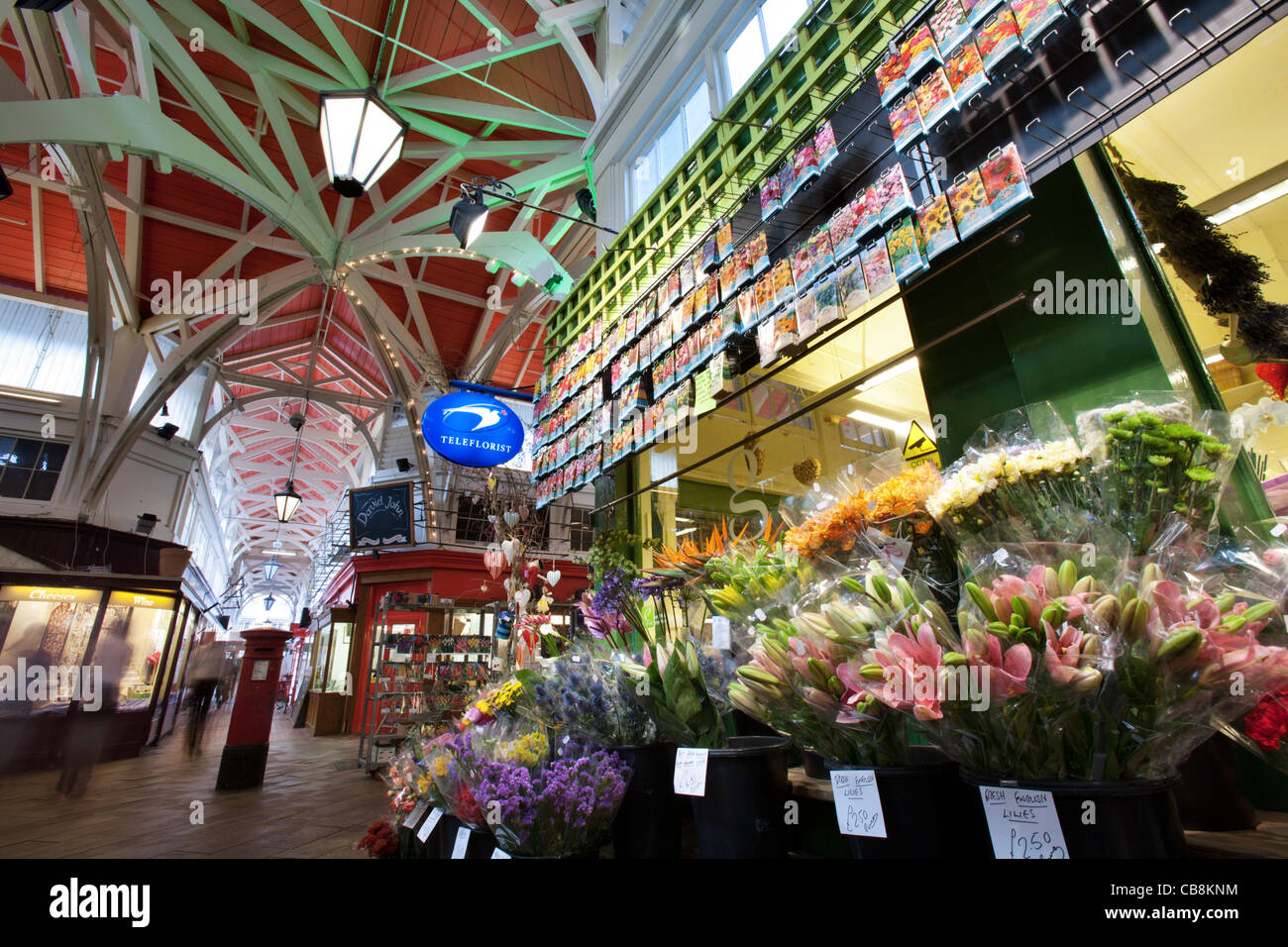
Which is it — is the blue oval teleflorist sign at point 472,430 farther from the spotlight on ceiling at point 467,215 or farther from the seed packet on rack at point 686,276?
the seed packet on rack at point 686,276

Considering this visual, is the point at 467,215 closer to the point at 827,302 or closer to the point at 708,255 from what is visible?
the point at 708,255

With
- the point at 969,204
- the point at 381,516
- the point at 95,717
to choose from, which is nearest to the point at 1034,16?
the point at 969,204

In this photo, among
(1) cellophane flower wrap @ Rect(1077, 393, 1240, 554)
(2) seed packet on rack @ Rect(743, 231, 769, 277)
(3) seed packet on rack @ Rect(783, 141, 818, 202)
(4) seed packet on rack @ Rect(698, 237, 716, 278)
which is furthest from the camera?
(4) seed packet on rack @ Rect(698, 237, 716, 278)

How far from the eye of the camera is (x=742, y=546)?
2141 mm

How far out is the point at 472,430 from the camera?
6230 mm

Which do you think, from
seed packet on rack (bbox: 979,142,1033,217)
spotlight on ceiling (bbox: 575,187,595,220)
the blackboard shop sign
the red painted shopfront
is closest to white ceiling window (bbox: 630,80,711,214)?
spotlight on ceiling (bbox: 575,187,595,220)

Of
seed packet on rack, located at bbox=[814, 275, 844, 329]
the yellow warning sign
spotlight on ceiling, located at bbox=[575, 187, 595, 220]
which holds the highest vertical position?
spotlight on ceiling, located at bbox=[575, 187, 595, 220]

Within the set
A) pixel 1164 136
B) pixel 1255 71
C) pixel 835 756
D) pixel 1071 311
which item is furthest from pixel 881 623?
pixel 1255 71

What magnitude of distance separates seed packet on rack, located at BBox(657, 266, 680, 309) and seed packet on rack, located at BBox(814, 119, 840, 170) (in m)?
1.22

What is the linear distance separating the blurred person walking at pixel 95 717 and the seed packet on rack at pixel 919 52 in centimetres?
1076

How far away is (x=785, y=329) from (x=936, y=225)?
0.77m

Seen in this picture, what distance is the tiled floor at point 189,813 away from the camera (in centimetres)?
414

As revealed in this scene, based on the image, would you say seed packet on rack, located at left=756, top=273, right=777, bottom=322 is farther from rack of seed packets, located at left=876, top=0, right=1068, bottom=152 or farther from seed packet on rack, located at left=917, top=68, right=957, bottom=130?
seed packet on rack, located at left=917, top=68, right=957, bottom=130

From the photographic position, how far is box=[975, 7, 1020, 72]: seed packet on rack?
1851 millimetres
